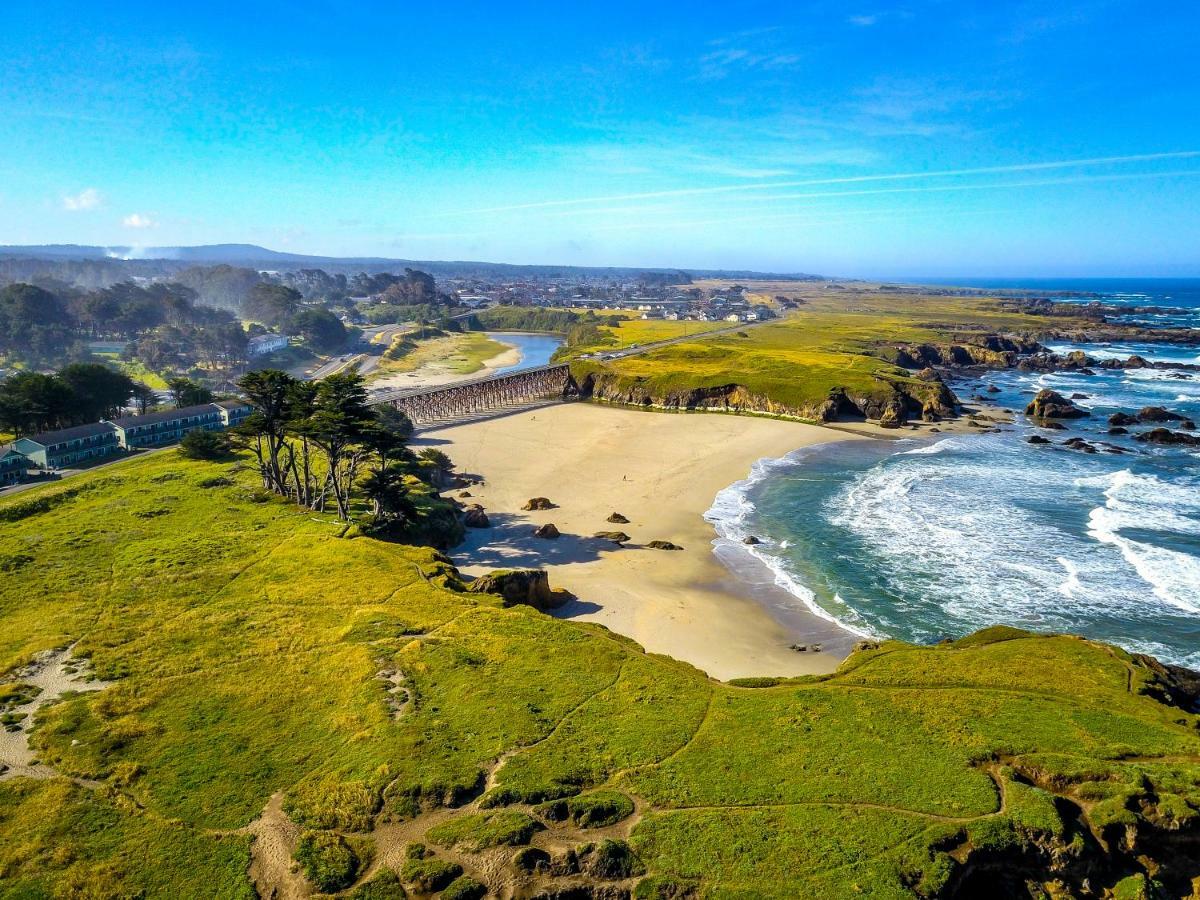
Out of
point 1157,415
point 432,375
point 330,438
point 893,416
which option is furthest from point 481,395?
point 1157,415

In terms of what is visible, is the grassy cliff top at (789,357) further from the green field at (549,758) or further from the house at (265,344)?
the green field at (549,758)

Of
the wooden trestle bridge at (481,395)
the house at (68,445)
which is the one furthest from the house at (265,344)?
the house at (68,445)

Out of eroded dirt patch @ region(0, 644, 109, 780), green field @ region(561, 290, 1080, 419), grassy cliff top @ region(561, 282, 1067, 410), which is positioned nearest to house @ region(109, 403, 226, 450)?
eroded dirt patch @ region(0, 644, 109, 780)

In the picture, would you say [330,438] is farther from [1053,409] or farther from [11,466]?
[1053,409]

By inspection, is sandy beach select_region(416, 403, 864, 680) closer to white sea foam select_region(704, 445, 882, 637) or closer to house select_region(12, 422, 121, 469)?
white sea foam select_region(704, 445, 882, 637)

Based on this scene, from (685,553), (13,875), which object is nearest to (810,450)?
(685,553)

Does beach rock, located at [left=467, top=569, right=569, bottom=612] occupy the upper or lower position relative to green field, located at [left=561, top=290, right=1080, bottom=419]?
lower

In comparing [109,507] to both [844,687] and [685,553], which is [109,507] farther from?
[844,687]
